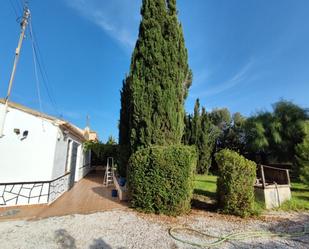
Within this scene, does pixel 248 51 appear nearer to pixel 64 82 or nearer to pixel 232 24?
pixel 232 24

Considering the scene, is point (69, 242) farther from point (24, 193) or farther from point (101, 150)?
point (101, 150)

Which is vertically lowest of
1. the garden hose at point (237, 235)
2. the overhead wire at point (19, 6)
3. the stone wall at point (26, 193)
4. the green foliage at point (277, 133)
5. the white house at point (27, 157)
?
the garden hose at point (237, 235)

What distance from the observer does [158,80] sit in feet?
24.3

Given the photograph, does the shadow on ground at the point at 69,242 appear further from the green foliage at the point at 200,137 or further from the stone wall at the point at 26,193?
the green foliage at the point at 200,137

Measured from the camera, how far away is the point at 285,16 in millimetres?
9188

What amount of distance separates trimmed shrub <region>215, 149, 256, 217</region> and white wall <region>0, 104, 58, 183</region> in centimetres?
653

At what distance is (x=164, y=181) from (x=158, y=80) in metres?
3.92

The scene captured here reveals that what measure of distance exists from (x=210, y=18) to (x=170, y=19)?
3.21 metres

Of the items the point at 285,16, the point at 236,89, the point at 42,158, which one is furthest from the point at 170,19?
the point at 236,89

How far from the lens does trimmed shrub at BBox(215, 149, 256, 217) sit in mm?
5832

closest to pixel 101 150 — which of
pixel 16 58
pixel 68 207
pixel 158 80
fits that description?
pixel 68 207

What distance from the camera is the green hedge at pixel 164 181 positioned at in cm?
600

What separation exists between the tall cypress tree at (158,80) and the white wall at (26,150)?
337 centimetres

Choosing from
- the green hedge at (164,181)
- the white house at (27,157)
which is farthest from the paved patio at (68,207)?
the green hedge at (164,181)
